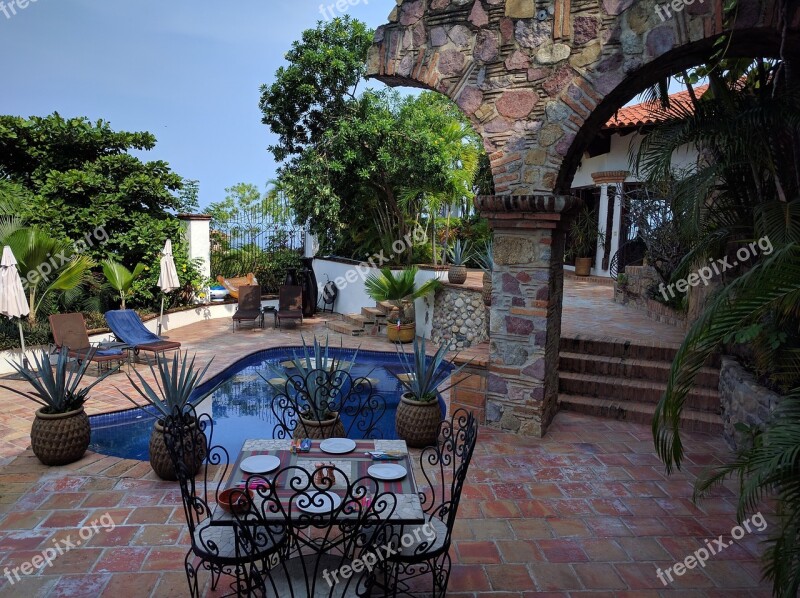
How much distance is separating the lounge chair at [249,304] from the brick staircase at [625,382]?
6.95 metres

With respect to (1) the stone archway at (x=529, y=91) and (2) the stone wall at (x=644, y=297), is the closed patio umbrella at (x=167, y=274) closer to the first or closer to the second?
(1) the stone archway at (x=529, y=91)

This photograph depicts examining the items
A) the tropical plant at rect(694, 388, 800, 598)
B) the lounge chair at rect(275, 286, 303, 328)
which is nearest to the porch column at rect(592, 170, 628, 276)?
the lounge chair at rect(275, 286, 303, 328)

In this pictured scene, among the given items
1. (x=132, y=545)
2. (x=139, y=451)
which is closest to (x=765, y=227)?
(x=132, y=545)

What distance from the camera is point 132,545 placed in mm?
3678

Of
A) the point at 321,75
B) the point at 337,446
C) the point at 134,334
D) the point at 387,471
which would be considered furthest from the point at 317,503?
the point at 321,75

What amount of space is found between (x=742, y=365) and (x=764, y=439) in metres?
3.82

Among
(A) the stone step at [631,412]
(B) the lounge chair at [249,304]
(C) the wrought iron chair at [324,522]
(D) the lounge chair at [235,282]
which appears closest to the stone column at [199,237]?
(D) the lounge chair at [235,282]

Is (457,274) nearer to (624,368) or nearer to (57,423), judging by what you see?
(624,368)

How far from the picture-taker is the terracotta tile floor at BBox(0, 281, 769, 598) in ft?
11.0

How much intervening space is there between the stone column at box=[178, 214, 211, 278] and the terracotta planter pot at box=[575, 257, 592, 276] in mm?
9929

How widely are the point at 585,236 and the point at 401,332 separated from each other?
7.38m

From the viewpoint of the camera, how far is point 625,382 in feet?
22.0

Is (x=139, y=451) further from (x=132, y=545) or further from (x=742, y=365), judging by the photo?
(x=742, y=365)

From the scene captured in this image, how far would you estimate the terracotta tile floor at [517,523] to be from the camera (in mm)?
Result: 3357
